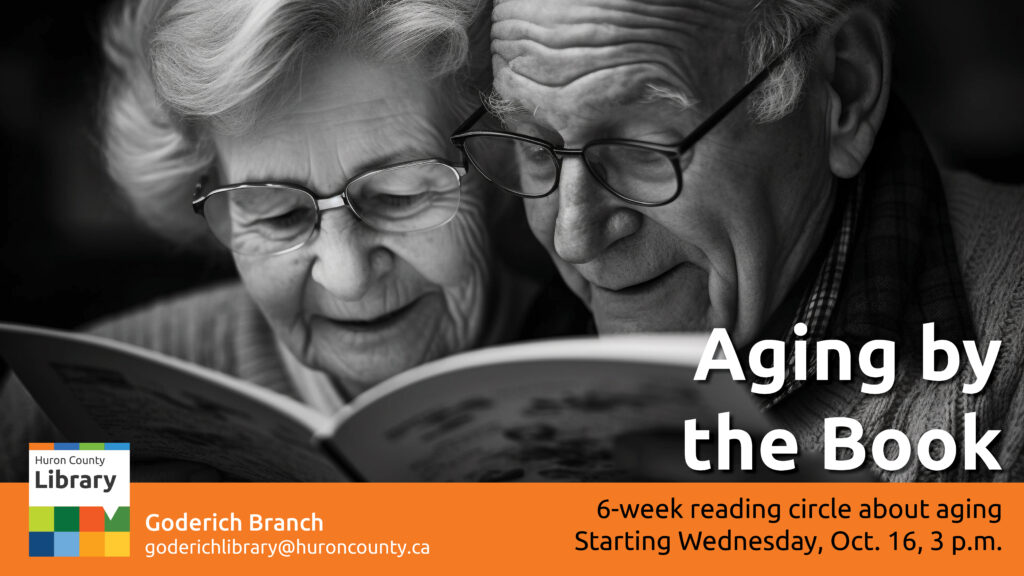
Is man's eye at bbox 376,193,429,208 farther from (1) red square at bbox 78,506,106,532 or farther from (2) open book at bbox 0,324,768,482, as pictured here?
(1) red square at bbox 78,506,106,532

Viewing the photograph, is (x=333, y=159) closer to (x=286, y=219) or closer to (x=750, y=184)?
(x=286, y=219)

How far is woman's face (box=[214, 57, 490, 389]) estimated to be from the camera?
148 cm

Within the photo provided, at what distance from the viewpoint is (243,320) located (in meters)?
1.92

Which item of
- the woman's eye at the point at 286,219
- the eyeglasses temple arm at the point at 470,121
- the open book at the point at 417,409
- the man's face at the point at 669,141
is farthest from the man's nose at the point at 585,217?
A: the woman's eye at the point at 286,219

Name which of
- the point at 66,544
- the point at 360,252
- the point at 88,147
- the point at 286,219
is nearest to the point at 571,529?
the point at 360,252

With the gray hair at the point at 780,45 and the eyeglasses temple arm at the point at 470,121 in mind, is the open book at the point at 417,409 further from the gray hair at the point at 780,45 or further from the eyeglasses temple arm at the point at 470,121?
the eyeglasses temple arm at the point at 470,121

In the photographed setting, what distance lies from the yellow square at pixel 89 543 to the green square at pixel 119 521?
17 mm

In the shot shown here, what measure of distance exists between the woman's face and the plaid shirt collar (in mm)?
547

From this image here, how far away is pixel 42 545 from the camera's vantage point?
58.5 inches

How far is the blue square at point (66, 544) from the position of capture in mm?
1477

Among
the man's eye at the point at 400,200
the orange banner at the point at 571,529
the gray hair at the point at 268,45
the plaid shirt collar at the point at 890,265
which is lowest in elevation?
the orange banner at the point at 571,529

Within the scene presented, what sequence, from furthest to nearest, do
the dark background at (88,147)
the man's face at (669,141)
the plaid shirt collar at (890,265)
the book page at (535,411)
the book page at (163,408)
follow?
the dark background at (88,147), the plaid shirt collar at (890,265), the man's face at (669,141), the book page at (163,408), the book page at (535,411)

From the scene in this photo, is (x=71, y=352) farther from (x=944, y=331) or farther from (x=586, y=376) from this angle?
(x=944, y=331)

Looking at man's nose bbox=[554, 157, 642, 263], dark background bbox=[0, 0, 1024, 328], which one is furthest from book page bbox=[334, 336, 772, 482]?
dark background bbox=[0, 0, 1024, 328]
